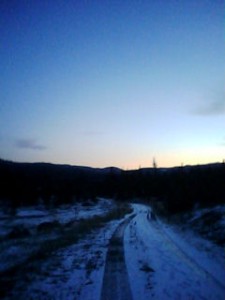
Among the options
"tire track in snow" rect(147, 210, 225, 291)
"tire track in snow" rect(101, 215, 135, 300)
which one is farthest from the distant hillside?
"tire track in snow" rect(101, 215, 135, 300)

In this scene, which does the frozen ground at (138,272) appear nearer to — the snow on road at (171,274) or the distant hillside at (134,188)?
the snow on road at (171,274)

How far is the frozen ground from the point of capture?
10.7 m

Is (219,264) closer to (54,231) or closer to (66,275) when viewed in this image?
(66,275)

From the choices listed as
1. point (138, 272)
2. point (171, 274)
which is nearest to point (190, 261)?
point (171, 274)

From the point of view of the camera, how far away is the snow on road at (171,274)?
10508mm

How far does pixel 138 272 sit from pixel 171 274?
127 centimetres

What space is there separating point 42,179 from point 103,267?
88.4 m

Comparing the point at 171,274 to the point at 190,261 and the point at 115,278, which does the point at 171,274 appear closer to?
the point at 115,278

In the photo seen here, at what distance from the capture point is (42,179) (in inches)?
3967

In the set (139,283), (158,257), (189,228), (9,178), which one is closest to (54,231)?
(189,228)

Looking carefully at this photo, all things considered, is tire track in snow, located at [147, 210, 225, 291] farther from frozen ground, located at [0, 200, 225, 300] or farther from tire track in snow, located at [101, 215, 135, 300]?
tire track in snow, located at [101, 215, 135, 300]

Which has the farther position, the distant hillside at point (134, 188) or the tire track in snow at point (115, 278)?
the distant hillside at point (134, 188)

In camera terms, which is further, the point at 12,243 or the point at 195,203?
the point at 195,203

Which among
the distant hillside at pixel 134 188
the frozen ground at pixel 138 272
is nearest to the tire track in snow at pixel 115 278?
the frozen ground at pixel 138 272
